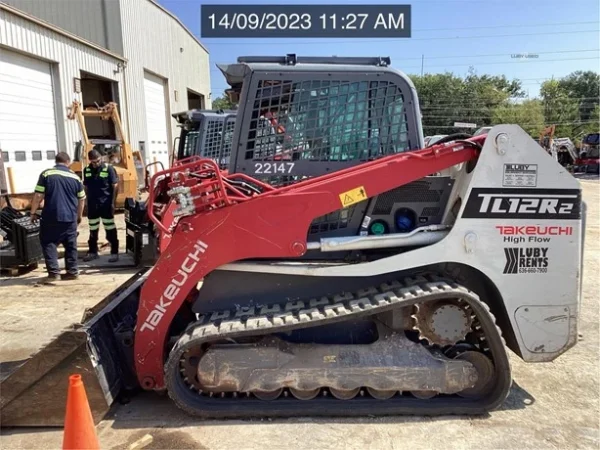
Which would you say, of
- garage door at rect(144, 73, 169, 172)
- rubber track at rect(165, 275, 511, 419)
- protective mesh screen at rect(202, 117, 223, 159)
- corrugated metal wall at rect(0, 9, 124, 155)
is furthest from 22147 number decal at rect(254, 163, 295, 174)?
garage door at rect(144, 73, 169, 172)

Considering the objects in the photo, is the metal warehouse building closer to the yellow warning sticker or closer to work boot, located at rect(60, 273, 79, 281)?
work boot, located at rect(60, 273, 79, 281)

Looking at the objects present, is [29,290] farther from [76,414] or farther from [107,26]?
[107,26]

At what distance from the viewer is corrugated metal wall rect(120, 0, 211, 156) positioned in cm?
1908

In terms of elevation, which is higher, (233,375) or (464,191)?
(464,191)

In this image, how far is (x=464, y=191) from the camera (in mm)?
3238

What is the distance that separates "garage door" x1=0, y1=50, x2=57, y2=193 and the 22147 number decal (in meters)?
11.4

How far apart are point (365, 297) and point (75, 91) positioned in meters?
14.8

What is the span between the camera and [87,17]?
17531mm

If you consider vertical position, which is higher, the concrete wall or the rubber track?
the concrete wall

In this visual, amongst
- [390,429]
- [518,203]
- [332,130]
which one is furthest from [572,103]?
[390,429]

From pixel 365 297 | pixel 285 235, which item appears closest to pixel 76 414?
pixel 285 235

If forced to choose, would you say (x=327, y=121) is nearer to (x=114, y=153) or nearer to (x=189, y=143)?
(x=189, y=143)

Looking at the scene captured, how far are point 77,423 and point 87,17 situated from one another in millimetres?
18309

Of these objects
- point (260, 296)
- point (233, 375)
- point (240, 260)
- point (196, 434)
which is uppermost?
point (240, 260)
